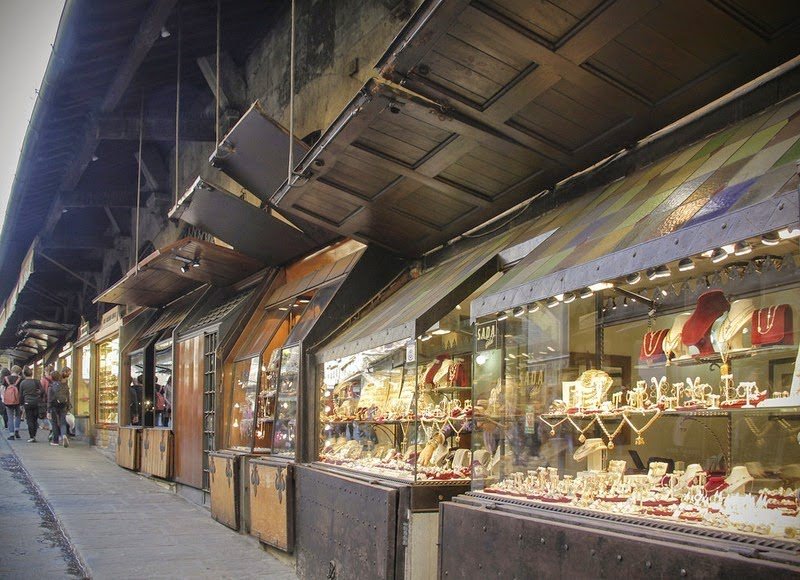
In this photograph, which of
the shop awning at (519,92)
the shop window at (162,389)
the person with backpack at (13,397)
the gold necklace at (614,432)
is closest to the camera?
the shop awning at (519,92)

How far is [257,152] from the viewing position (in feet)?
30.2

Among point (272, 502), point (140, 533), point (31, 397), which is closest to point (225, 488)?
point (140, 533)

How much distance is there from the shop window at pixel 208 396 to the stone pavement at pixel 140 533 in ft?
2.37

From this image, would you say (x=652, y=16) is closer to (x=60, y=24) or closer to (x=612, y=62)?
(x=612, y=62)

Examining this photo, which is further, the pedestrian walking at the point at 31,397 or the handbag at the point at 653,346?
the pedestrian walking at the point at 31,397

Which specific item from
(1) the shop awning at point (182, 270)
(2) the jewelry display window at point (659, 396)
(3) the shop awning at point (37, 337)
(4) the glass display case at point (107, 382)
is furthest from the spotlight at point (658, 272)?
(3) the shop awning at point (37, 337)

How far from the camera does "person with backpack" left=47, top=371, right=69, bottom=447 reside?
1955 centimetres

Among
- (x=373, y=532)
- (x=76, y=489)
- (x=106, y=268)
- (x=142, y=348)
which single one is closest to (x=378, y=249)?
(x=373, y=532)

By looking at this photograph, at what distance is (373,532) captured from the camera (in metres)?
5.97

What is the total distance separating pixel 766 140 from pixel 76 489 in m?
11.2

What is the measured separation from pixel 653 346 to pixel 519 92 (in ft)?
6.02

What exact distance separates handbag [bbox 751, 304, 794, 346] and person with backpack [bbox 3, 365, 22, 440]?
20.3m

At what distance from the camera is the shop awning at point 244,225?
380 inches

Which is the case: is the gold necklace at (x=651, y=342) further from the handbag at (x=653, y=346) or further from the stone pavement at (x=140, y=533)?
the stone pavement at (x=140, y=533)
